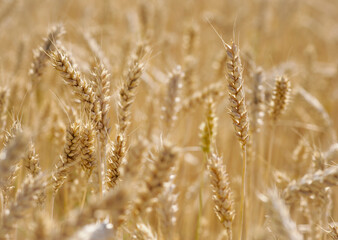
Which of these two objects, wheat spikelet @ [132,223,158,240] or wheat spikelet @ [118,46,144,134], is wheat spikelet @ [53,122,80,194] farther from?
wheat spikelet @ [132,223,158,240]

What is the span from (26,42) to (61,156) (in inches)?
65.6

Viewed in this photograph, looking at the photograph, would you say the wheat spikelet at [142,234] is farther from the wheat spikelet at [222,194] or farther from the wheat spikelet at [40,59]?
the wheat spikelet at [40,59]

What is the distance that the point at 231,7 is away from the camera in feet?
16.0

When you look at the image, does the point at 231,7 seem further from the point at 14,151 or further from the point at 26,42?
the point at 14,151

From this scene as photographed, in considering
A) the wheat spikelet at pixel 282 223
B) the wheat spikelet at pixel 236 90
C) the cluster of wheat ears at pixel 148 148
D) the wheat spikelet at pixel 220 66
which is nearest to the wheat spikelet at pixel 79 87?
the cluster of wheat ears at pixel 148 148

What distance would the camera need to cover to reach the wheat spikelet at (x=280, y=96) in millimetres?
1697

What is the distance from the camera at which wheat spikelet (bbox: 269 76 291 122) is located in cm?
170

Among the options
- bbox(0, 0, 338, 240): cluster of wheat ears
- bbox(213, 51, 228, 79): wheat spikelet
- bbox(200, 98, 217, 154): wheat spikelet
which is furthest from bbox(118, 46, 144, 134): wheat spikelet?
bbox(213, 51, 228, 79): wheat spikelet

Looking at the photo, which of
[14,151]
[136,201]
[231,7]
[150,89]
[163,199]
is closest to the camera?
[14,151]

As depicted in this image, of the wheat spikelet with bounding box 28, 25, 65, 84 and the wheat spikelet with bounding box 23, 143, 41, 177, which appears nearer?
the wheat spikelet with bounding box 23, 143, 41, 177

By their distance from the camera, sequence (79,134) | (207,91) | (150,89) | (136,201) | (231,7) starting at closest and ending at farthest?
(136,201) → (79,134) → (207,91) → (150,89) → (231,7)

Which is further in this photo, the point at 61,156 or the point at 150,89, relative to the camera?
the point at 150,89

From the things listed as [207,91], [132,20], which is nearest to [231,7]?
[132,20]

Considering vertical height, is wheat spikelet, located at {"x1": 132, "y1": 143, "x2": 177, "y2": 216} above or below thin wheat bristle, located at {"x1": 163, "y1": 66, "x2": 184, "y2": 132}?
below
